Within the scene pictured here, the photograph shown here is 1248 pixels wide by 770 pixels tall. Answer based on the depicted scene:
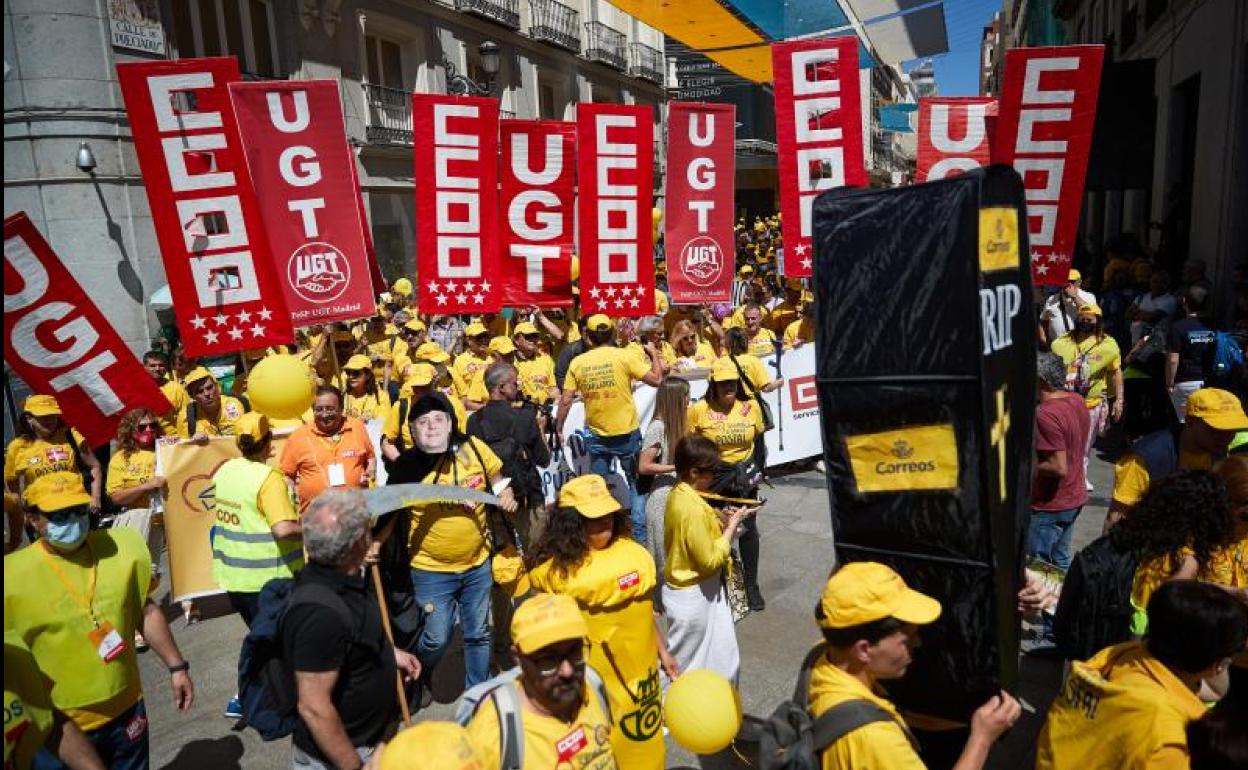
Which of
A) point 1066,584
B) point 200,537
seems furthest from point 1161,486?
point 200,537

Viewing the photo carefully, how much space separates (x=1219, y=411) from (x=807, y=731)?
3.11m

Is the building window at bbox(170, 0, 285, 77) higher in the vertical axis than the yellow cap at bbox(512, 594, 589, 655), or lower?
higher

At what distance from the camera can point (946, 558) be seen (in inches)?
92.6

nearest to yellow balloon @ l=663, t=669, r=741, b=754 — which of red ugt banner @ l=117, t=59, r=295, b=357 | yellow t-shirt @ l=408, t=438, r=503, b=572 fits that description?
yellow t-shirt @ l=408, t=438, r=503, b=572

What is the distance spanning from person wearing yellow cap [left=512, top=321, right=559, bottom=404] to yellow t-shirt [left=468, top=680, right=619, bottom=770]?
5256 millimetres

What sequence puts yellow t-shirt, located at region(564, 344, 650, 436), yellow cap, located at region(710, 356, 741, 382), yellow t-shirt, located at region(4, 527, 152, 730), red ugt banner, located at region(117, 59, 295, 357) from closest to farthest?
yellow t-shirt, located at region(4, 527, 152, 730) < red ugt banner, located at region(117, 59, 295, 357) < yellow cap, located at region(710, 356, 741, 382) < yellow t-shirt, located at region(564, 344, 650, 436)

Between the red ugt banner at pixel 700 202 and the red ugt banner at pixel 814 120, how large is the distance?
2.16 feet

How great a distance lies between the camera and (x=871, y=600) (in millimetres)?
2252

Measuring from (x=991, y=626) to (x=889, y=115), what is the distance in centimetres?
3833

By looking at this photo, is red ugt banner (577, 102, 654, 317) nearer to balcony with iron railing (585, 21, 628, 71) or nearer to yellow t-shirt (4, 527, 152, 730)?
yellow t-shirt (4, 527, 152, 730)

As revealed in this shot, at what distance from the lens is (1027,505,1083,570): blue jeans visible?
4.81 m

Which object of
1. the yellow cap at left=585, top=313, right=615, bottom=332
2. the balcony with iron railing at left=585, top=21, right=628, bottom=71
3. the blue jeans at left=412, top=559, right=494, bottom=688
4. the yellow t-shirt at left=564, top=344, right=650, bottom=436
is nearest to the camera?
the blue jeans at left=412, top=559, right=494, bottom=688

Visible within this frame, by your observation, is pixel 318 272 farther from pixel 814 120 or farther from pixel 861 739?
pixel 861 739

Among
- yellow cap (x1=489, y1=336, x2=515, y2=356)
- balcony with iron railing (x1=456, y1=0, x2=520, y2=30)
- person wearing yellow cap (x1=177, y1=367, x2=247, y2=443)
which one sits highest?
balcony with iron railing (x1=456, y1=0, x2=520, y2=30)
